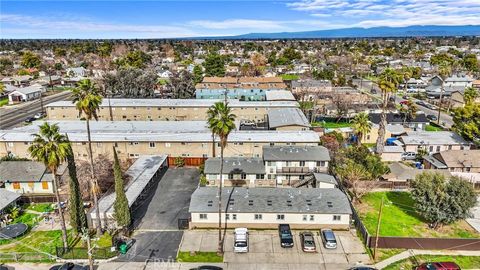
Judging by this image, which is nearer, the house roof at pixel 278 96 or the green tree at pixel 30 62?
the house roof at pixel 278 96

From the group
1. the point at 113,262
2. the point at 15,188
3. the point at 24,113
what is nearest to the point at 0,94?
the point at 24,113

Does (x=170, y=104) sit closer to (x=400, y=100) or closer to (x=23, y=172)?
(x=23, y=172)

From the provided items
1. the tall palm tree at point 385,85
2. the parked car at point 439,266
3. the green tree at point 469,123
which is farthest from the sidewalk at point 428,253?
the green tree at point 469,123

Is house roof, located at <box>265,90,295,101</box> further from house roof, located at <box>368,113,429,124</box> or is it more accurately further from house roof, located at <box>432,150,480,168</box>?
house roof, located at <box>432,150,480,168</box>

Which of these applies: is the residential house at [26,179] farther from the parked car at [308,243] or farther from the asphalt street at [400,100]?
the asphalt street at [400,100]

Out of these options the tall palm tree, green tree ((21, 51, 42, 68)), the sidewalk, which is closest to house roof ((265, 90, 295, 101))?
the tall palm tree

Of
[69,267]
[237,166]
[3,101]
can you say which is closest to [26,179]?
[69,267]

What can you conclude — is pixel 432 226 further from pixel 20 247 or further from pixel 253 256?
pixel 20 247
